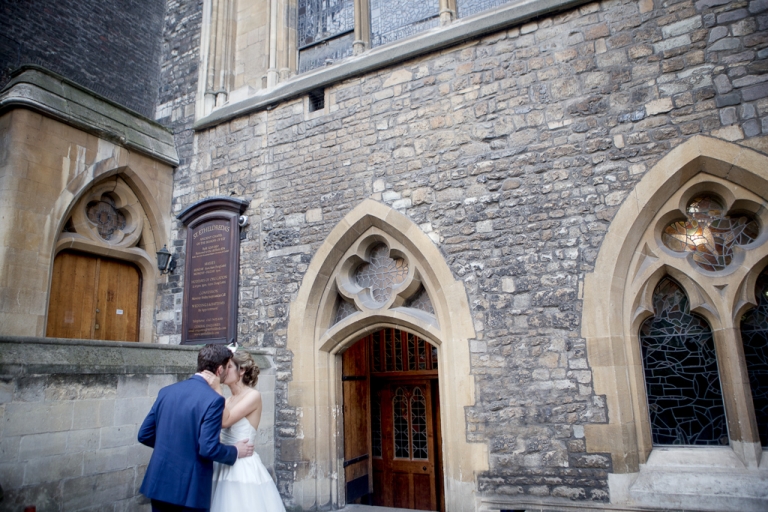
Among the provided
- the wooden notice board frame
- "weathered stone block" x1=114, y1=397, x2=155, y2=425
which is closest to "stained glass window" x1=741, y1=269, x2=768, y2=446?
"weathered stone block" x1=114, y1=397, x2=155, y2=425

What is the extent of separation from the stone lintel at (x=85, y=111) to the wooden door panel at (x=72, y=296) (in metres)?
1.45

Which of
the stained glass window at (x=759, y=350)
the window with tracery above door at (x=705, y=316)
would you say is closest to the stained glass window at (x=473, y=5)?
the window with tracery above door at (x=705, y=316)

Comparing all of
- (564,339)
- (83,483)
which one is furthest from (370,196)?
(83,483)

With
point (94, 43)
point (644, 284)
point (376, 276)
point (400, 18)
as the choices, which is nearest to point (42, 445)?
point (376, 276)

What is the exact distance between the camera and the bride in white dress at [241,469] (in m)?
2.89

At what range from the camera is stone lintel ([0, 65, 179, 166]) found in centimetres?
539

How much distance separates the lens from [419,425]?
21.7 ft

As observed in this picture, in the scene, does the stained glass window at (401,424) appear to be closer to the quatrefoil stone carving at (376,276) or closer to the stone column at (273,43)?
the quatrefoil stone carving at (376,276)

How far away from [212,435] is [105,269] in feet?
14.1

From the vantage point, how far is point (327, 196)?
5.64 metres

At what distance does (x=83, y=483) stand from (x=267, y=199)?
3.31 metres

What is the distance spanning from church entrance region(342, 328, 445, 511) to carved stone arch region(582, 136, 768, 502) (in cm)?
270

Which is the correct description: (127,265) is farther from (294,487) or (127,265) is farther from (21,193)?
(294,487)

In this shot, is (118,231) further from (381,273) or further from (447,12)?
(447,12)
